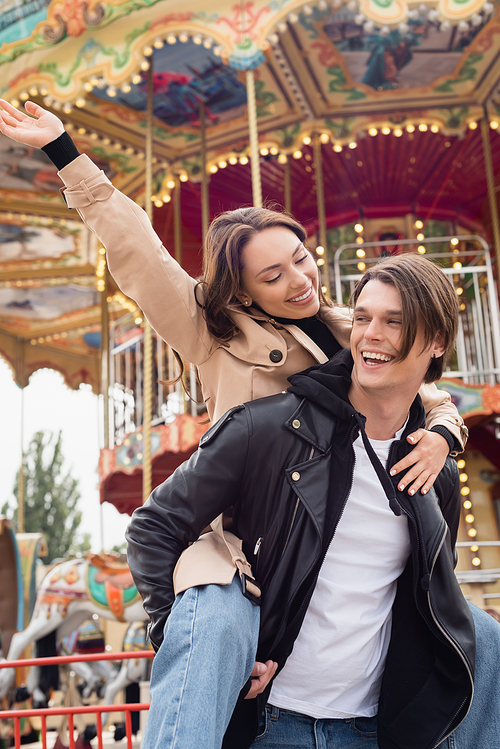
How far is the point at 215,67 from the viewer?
598 centimetres

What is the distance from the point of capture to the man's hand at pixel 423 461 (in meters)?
1.50

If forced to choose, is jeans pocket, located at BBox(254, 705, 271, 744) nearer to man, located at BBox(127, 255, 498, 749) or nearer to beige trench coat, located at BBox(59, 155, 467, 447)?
man, located at BBox(127, 255, 498, 749)

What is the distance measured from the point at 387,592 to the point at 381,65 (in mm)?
5814

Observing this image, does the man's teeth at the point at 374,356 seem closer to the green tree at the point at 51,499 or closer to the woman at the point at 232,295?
the woman at the point at 232,295

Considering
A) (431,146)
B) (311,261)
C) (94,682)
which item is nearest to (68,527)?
(94,682)

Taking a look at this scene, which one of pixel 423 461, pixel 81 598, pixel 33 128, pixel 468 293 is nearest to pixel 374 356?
pixel 423 461

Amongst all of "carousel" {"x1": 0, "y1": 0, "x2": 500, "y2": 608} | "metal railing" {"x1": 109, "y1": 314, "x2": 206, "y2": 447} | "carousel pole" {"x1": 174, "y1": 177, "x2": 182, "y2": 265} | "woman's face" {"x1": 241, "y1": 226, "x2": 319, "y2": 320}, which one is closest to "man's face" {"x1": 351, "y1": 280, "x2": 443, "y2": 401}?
"woman's face" {"x1": 241, "y1": 226, "x2": 319, "y2": 320}

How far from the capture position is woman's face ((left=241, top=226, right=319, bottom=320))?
1763 mm

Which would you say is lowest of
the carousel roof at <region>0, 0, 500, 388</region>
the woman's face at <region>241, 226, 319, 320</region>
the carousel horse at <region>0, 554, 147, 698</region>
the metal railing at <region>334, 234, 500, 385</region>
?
the carousel horse at <region>0, 554, 147, 698</region>

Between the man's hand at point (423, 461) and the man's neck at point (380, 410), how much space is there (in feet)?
0.17

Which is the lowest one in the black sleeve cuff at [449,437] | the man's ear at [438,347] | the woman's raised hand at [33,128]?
the black sleeve cuff at [449,437]

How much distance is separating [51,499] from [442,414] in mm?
17356

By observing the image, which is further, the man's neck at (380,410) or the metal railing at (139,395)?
the metal railing at (139,395)

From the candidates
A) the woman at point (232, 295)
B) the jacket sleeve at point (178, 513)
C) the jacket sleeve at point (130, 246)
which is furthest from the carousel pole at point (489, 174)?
the jacket sleeve at point (178, 513)
